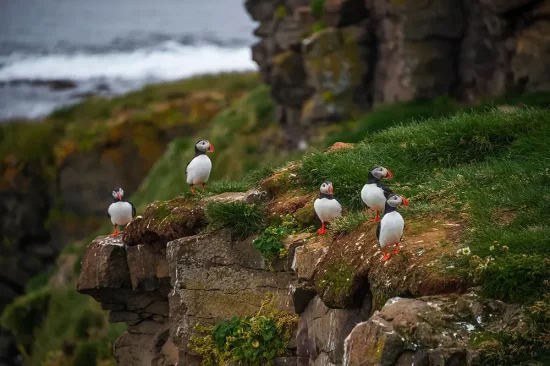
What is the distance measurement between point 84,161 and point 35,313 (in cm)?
962

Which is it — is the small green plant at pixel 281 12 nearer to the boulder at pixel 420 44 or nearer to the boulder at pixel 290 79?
the boulder at pixel 290 79

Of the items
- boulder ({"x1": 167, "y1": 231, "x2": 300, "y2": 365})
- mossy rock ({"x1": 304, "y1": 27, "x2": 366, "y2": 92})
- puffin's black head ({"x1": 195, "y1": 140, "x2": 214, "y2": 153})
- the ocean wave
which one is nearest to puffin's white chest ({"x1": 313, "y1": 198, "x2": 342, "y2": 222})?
boulder ({"x1": 167, "y1": 231, "x2": 300, "y2": 365})

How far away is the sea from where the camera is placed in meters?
40.9

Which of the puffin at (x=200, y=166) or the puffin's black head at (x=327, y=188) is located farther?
the puffin at (x=200, y=166)

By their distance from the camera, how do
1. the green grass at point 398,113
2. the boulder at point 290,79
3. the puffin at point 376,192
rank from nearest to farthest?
the puffin at point 376,192 → the green grass at point 398,113 → the boulder at point 290,79

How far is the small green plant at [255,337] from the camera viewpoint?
978 centimetres

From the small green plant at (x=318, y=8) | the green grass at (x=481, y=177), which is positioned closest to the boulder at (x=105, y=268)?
the green grass at (x=481, y=177)

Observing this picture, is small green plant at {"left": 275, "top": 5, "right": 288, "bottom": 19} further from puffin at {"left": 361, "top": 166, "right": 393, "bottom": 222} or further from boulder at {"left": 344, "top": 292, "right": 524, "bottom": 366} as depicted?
boulder at {"left": 344, "top": 292, "right": 524, "bottom": 366}

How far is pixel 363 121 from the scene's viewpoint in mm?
19281

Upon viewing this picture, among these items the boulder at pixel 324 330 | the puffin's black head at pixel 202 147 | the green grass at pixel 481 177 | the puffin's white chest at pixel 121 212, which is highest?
the puffin's black head at pixel 202 147

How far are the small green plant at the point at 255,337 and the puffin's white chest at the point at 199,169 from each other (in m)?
1.89

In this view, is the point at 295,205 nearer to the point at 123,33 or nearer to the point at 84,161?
the point at 84,161

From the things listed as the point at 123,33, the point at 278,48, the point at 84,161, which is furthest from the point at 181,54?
the point at 278,48

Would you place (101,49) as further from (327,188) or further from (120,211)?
(327,188)
